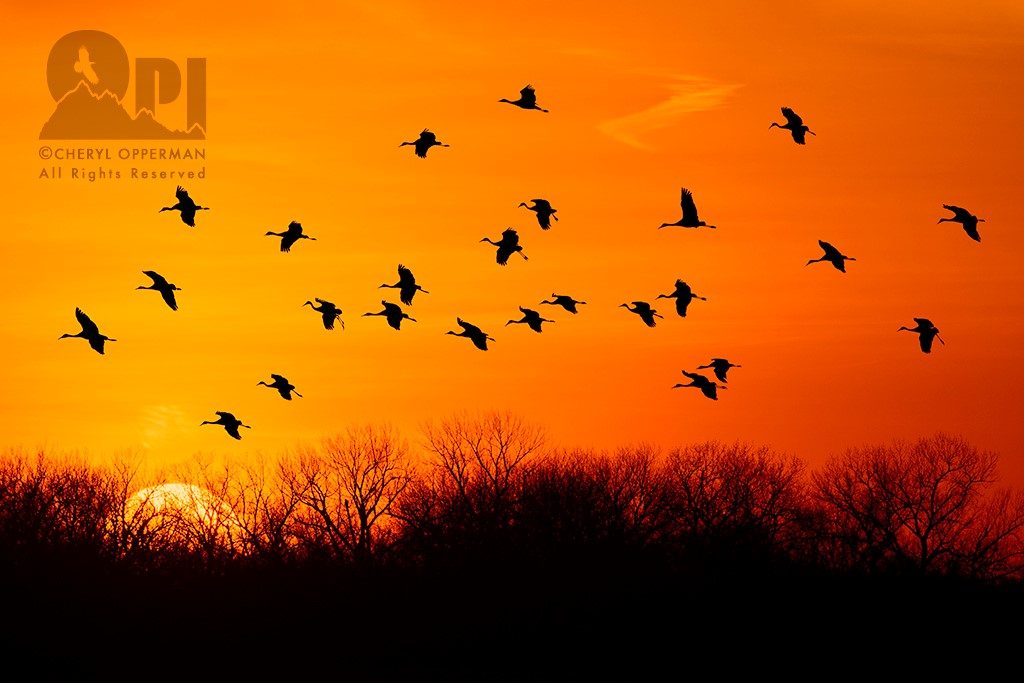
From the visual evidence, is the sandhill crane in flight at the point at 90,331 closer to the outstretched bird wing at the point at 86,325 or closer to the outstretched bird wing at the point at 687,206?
the outstretched bird wing at the point at 86,325

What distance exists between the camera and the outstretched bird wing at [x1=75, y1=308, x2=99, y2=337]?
3116 centimetres

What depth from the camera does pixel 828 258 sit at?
32500 millimetres

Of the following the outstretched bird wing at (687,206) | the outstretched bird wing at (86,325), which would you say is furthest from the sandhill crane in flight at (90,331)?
the outstretched bird wing at (687,206)

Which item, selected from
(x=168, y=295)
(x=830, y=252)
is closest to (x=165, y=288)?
(x=168, y=295)

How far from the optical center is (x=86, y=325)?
102 ft

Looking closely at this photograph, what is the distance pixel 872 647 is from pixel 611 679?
842 centimetres

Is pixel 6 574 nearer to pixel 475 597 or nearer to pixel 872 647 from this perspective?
pixel 475 597

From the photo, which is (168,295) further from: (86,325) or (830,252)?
(830,252)

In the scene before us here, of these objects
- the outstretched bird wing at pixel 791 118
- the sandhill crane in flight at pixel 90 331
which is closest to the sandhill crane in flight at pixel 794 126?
the outstretched bird wing at pixel 791 118

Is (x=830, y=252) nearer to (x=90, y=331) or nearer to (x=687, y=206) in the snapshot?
(x=687, y=206)

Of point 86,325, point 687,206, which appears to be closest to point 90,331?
point 86,325

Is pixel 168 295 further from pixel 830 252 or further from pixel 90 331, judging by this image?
pixel 830 252

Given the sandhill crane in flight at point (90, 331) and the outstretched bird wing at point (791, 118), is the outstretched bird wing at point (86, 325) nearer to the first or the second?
the sandhill crane in flight at point (90, 331)

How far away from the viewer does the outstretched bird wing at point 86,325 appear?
1227 inches
